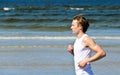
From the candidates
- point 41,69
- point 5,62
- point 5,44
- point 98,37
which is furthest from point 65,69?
point 98,37

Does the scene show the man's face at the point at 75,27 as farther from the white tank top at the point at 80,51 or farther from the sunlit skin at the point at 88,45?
the white tank top at the point at 80,51

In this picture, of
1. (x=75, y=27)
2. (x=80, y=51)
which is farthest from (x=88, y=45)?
(x=75, y=27)

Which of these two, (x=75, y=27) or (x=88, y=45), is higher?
(x=75, y=27)

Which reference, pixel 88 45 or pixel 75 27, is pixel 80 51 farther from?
pixel 75 27

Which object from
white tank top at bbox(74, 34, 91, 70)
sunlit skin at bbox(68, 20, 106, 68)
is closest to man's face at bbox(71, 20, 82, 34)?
sunlit skin at bbox(68, 20, 106, 68)

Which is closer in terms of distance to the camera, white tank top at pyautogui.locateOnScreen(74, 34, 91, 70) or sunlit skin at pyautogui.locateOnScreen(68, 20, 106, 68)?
sunlit skin at pyautogui.locateOnScreen(68, 20, 106, 68)

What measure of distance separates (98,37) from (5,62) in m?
6.69

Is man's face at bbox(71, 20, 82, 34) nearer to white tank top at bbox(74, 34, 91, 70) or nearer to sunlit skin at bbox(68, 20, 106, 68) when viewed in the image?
sunlit skin at bbox(68, 20, 106, 68)

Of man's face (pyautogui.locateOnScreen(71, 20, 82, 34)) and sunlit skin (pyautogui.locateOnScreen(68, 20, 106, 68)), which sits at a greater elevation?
man's face (pyautogui.locateOnScreen(71, 20, 82, 34))

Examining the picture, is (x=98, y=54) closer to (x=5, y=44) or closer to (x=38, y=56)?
(x=38, y=56)

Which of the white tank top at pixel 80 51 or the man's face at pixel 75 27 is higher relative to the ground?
the man's face at pixel 75 27

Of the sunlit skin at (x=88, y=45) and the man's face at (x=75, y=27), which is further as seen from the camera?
the man's face at (x=75, y=27)

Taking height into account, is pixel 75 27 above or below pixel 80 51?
above

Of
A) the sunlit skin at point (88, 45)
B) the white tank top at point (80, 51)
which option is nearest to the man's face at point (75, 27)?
the sunlit skin at point (88, 45)
